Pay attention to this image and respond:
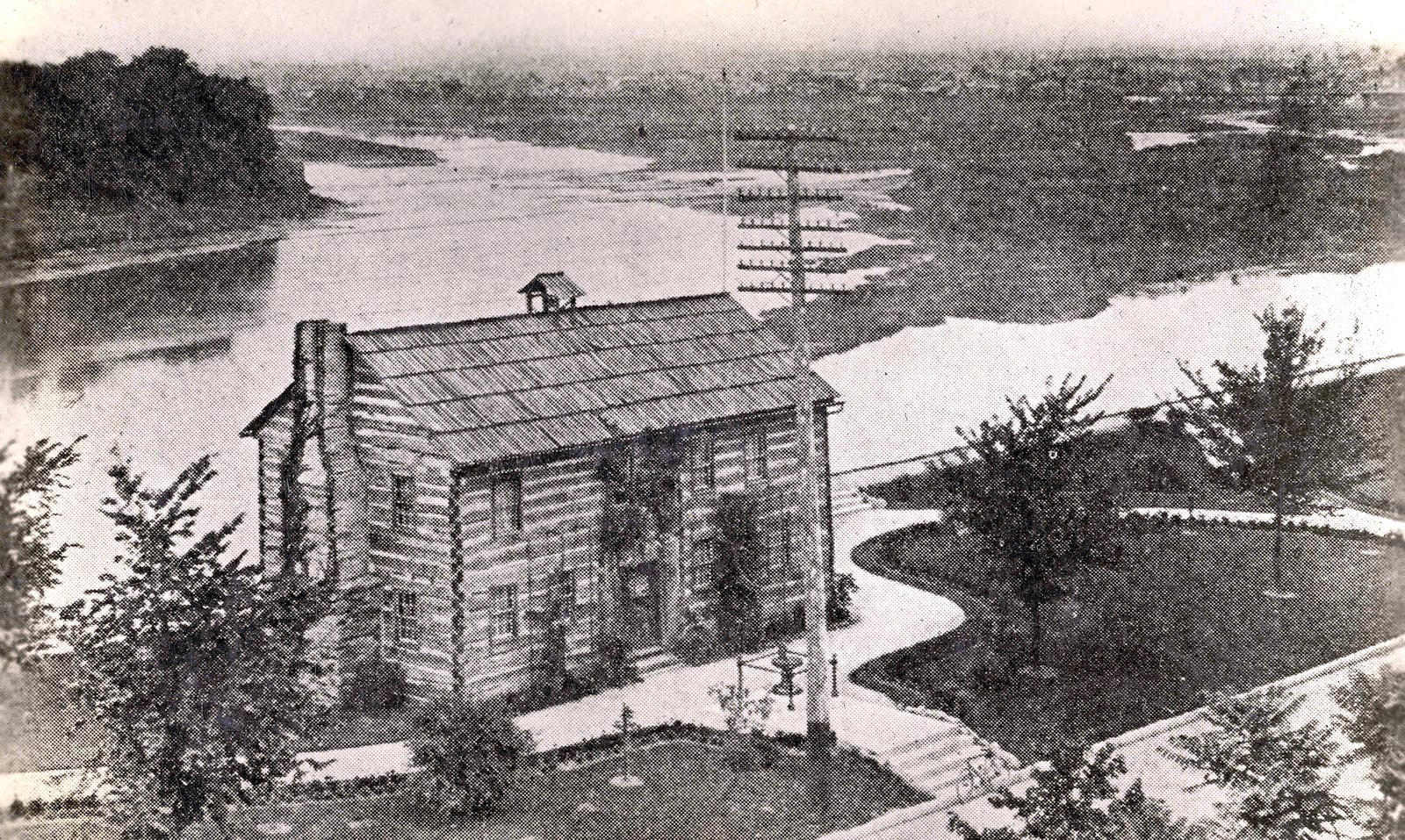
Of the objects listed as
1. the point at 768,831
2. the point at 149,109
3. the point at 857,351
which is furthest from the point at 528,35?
the point at 768,831

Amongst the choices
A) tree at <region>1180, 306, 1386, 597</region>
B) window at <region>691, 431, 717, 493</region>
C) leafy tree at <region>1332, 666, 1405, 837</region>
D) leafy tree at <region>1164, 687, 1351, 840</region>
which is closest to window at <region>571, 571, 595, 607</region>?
window at <region>691, 431, 717, 493</region>

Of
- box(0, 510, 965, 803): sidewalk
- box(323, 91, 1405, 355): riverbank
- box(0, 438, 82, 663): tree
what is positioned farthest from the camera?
box(323, 91, 1405, 355): riverbank

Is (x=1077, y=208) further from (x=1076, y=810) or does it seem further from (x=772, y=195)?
(x=1076, y=810)

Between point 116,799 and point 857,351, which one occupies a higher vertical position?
point 857,351

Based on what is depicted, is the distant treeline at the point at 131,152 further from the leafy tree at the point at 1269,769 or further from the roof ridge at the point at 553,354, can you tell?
the leafy tree at the point at 1269,769

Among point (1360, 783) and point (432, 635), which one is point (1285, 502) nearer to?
point (1360, 783)

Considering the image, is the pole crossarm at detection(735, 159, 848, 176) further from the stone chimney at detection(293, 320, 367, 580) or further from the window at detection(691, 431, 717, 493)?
the stone chimney at detection(293, 320, 367, 580)

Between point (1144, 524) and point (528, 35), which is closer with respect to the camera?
point (528, 35)
